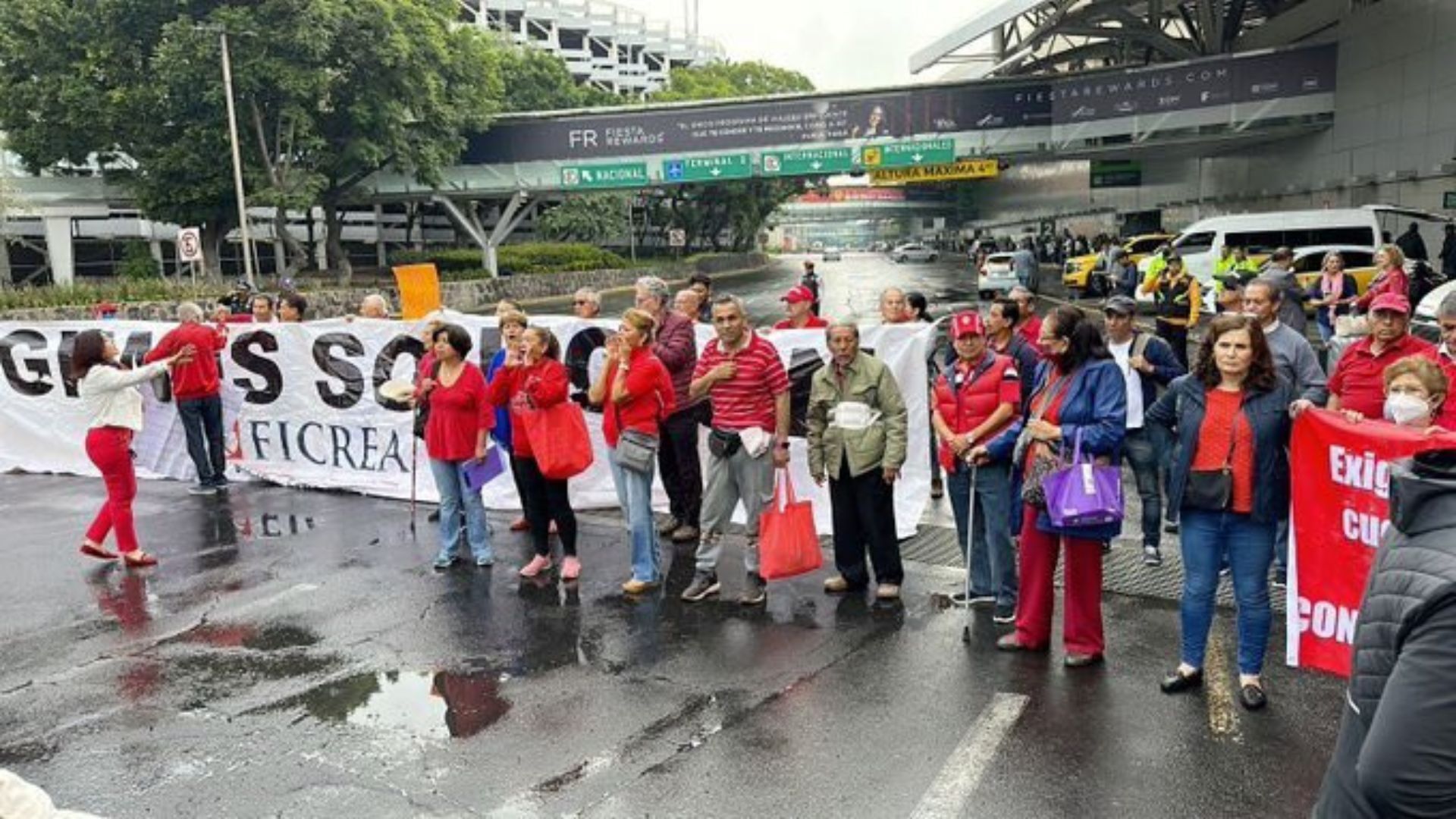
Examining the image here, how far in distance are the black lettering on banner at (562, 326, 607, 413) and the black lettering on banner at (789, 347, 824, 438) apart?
5.78ft

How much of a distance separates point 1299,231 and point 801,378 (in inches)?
792

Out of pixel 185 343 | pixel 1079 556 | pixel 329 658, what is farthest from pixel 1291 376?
pixel 185 343

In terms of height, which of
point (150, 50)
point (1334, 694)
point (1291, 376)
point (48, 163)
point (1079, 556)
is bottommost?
point (1334, 694)

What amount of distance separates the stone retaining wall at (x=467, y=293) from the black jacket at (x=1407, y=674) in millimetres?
16132

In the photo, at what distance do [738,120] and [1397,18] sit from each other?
20243 millimetres

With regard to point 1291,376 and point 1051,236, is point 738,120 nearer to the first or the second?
point 1051,236

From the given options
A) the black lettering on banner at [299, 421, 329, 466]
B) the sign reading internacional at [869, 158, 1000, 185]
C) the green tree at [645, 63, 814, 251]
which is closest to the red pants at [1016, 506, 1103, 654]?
the black lettering on banner at [299, 421, 329, 466]

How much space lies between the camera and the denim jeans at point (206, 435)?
1006 cm

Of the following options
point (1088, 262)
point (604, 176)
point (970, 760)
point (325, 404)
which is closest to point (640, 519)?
point (970, 760)

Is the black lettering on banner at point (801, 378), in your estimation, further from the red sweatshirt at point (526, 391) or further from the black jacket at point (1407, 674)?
the black jacket at point (1407, 674)

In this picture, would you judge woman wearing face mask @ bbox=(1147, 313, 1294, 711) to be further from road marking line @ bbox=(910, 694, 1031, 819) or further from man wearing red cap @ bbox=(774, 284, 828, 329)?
man wearing red cap @ bbox=(774, 284, 828, 329)

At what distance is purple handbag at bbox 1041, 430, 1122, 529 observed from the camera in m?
5.03

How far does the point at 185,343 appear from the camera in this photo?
9547 mm

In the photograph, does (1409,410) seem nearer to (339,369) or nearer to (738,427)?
(738,427)
